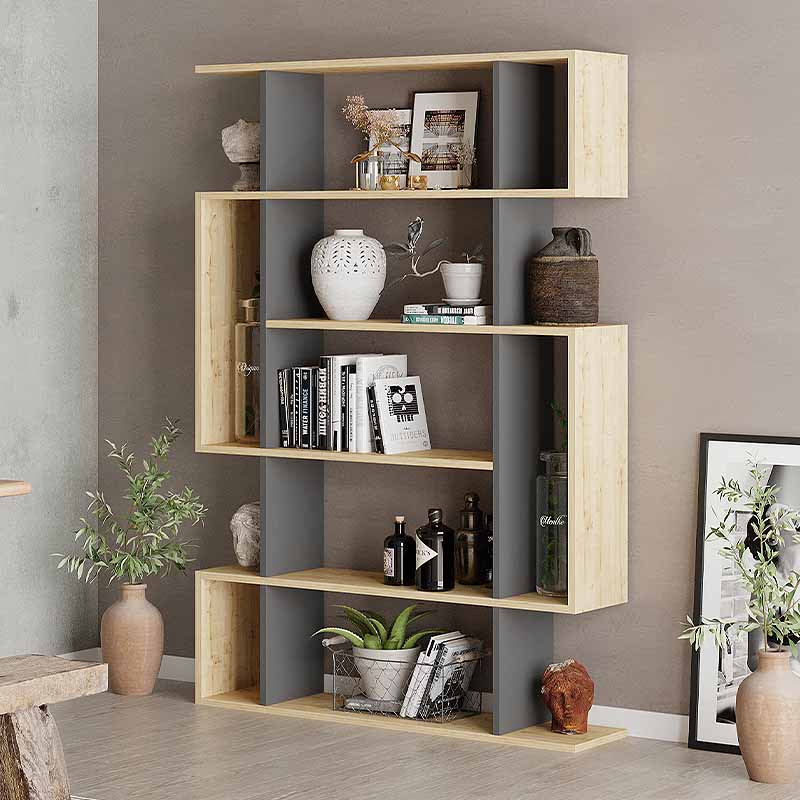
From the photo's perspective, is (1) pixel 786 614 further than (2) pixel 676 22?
No

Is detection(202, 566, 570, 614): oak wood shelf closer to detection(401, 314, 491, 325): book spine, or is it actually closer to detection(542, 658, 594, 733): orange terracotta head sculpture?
detection(542, 658, 594, 733): orange terracotta head sculpture

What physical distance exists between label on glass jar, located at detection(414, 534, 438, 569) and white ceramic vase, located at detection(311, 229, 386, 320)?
2.36ft

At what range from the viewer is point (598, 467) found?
459cm

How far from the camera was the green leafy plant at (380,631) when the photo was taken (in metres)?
4.93

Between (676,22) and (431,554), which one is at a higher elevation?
(676,22)

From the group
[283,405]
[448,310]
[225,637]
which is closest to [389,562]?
[283,405]

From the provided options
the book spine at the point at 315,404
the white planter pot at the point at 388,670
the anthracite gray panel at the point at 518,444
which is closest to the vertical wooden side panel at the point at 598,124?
the anthracite gray panel at the point at 518,444

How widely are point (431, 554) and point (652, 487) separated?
2.23ft

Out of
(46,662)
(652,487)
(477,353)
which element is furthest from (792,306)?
(46,662)

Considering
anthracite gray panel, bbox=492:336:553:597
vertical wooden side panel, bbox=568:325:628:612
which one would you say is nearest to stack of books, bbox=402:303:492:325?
anthracite gray panel, bbox=492:336:553:597

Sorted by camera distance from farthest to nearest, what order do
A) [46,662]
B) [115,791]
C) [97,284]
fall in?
[97,284]
[115,791]
[46,662]

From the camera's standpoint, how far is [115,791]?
415 cm

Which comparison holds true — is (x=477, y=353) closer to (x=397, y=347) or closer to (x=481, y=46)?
(x=397, y=347)

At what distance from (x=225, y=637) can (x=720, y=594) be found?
5.42ft
